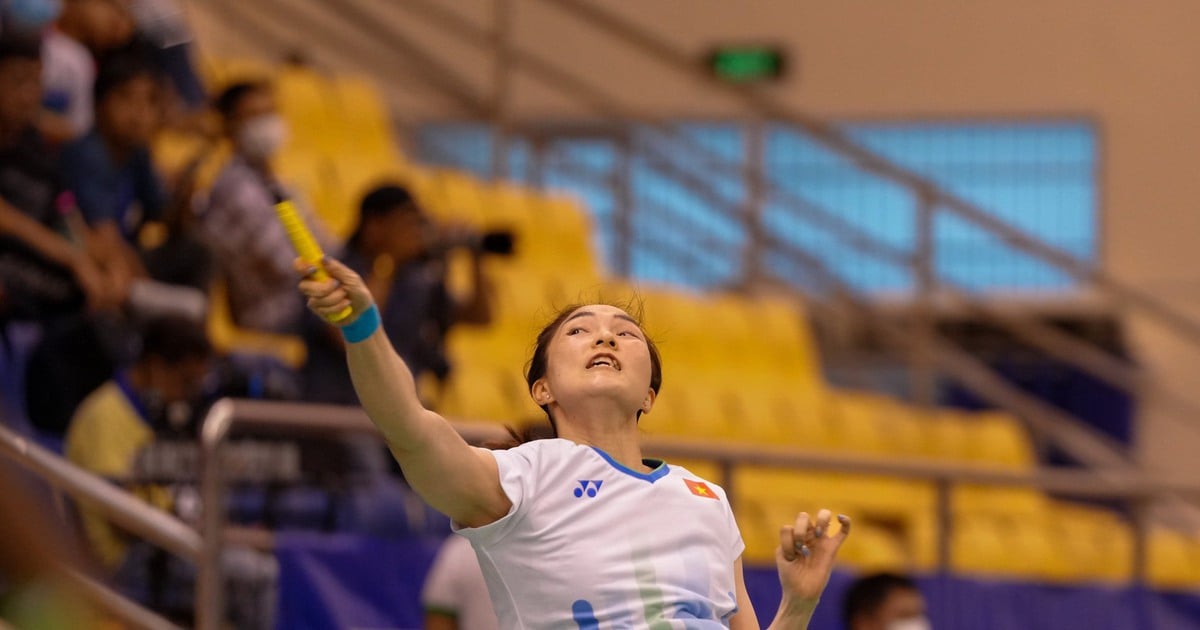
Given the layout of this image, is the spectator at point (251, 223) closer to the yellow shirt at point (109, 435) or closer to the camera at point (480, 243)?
the camera at point (480, 243)

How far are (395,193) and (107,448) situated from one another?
1.17 meters

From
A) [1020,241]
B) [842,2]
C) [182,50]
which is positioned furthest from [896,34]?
[182,50]

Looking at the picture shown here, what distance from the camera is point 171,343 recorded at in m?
5.00

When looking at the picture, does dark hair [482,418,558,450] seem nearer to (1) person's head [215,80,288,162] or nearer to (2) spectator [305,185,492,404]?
(2) spectator [305,185,492,404]

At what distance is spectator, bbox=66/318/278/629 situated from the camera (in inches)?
183

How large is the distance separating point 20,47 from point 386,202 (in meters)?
1.10

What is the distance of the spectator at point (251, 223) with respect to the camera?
6.24 meters

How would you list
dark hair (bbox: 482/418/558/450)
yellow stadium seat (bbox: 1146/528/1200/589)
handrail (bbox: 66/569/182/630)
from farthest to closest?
yellow stadium seat (bbox: 1146/528/1200/589) < handrail (bbox: 66/569/182/630) < dark hair (bbox: 482/418/558/450)

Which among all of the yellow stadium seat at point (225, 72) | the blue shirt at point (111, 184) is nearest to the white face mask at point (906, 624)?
the blue shirt at point (111, 184)

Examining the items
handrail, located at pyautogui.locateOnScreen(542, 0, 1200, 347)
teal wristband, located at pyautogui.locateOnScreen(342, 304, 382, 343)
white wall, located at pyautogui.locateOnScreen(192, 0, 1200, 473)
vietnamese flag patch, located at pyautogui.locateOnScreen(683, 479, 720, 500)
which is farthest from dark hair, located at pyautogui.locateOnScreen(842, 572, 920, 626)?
white wall, located at pyautogui.locateOnScreen(192, 0, 1200, 473)

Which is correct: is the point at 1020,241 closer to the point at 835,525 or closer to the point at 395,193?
the point at 395,193

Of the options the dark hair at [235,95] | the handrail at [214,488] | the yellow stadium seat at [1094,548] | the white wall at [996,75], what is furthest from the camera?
the white wall at [996,75]

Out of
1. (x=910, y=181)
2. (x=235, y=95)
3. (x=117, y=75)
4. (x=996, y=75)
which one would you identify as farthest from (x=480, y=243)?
(x=996, y=75)

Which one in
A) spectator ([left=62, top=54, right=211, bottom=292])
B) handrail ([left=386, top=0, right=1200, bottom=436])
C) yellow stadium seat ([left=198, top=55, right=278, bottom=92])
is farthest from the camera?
handrail ([left=386, top=0, right=1200, bottom=436])
